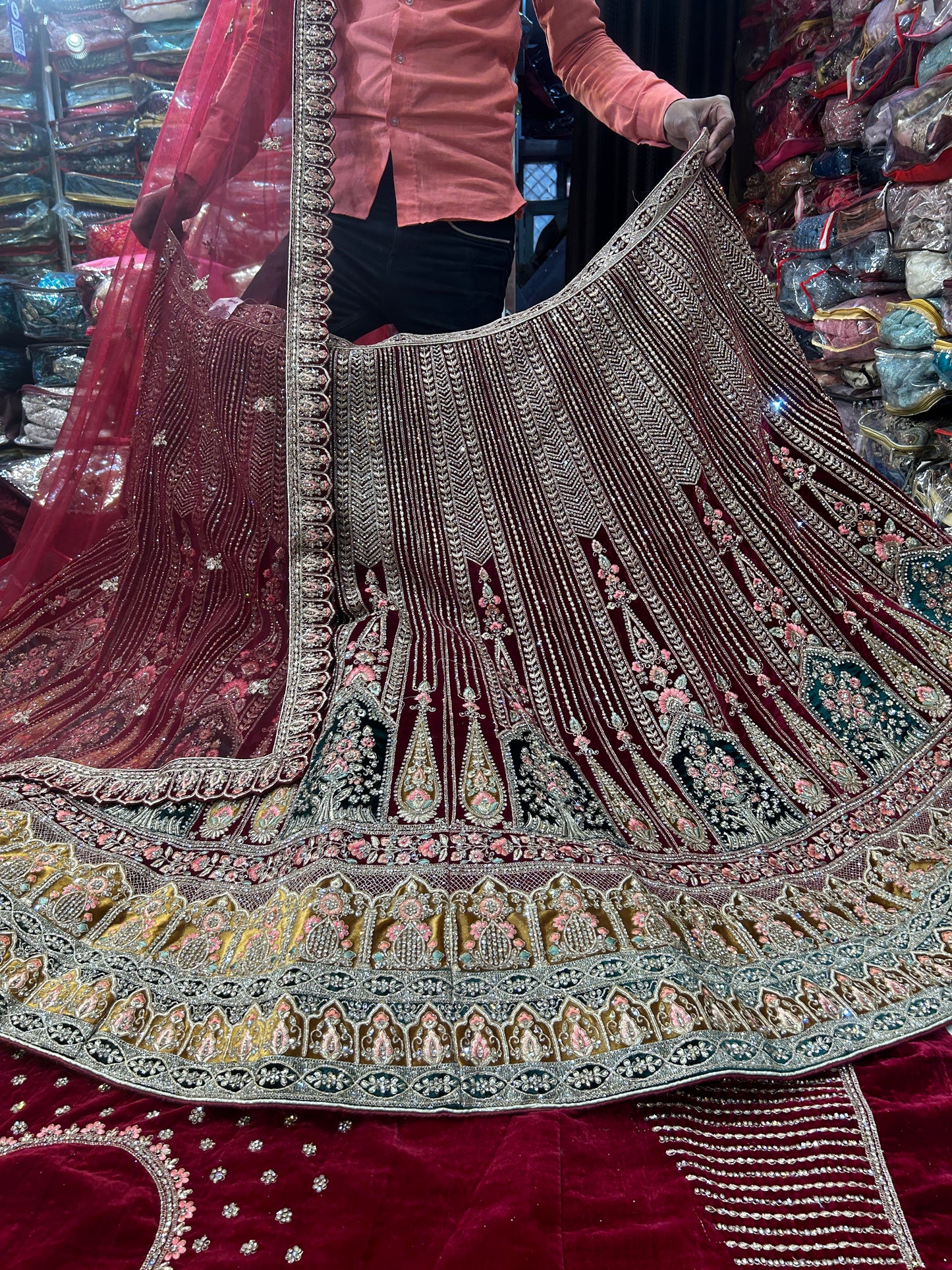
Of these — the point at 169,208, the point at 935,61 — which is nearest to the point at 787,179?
the point at 935,61

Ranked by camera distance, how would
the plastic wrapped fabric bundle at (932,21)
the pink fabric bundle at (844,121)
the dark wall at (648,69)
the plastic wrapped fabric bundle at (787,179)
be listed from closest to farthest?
the plastic wrapped fabric bundle at (932,21) → the pink fabric bundle at (844,121) → the plastic wrapped fabric bundle at (787,179) → the dark wall at (648,69)

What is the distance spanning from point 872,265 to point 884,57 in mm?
444

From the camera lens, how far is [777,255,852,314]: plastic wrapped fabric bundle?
223 centimetres

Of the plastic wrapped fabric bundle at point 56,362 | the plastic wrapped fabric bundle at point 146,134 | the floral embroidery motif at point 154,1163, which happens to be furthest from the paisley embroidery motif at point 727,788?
the plastic wrapped fabric bundle at point 146,134

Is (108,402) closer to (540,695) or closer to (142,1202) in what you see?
(540,695)

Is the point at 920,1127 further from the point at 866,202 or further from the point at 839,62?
the point at 839,62

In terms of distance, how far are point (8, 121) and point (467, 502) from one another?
2759 mm

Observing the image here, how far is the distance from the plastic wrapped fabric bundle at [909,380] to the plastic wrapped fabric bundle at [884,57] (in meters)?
0.62

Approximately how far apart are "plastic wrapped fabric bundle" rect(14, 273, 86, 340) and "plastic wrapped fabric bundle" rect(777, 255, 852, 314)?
229cm

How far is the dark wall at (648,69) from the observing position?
2.68 meters

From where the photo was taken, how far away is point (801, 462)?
4.03ft

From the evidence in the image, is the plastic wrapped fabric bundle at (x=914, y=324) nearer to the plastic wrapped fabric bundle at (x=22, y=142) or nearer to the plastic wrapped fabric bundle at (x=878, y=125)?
the plastic wrapped fabric bundle at (x=878, y=125)

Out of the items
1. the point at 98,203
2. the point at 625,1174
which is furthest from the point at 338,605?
the point at 98,203

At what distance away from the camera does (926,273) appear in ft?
6.02
